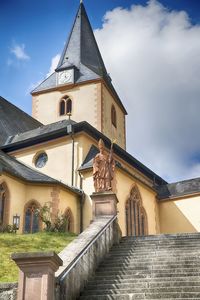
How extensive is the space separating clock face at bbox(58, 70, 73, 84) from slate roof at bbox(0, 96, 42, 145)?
4.19 m

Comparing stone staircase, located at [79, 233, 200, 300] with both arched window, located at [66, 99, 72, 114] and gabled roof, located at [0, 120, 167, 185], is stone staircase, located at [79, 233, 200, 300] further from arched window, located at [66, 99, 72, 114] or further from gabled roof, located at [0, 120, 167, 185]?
arched window, located at [66, 99, 72, 114]

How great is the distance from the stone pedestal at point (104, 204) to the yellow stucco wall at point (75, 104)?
21.1m

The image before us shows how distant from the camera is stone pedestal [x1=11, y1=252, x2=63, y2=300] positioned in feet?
28.5

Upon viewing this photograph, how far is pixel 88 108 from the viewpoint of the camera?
37906mm

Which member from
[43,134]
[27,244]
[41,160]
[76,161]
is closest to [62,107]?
[43,134]

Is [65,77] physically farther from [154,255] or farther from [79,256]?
[79,256]

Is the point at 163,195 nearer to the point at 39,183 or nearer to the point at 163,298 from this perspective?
the point at 39,183

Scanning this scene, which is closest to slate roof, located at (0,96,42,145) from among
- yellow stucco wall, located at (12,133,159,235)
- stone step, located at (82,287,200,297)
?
yellow stucco wall, located at (12,133,159,235)

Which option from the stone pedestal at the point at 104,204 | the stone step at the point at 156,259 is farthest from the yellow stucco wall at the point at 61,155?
the stone step at the point at 156,259

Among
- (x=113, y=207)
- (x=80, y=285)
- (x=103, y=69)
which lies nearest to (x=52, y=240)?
(x=113, y=207)

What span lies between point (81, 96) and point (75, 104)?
85 cm

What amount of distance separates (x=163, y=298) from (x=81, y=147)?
1810cm

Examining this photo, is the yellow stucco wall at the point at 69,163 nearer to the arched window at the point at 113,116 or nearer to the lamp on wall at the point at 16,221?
the lamp on wall at the point at 16,221

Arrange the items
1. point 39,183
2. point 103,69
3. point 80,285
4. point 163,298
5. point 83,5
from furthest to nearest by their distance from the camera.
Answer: point 83,5
point 103,69
point 39,183
point 80,285
point 163,298
